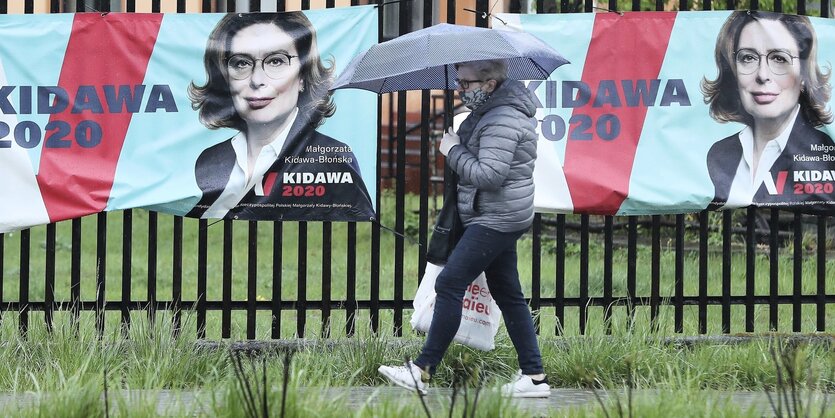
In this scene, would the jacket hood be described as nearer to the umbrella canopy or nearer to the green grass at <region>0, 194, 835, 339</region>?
the umbrella canopy

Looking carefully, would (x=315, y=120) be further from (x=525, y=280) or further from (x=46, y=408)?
(x=525, y=280)

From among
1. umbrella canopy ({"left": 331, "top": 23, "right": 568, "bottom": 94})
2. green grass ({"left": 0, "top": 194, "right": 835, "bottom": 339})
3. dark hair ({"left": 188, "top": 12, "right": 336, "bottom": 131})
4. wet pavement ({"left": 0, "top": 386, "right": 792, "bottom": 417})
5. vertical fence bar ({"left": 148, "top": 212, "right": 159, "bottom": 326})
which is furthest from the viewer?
green grass ({"left": 0, "top": 194, "right": 835, "bottom": 339})

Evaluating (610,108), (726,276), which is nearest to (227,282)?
(610,108)

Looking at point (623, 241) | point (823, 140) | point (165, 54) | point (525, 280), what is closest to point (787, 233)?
point (623, 241)

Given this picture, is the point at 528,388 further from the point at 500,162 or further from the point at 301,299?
the point at 301,299

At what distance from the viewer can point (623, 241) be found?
1305 centimetres

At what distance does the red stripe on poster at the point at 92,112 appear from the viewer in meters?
7.31

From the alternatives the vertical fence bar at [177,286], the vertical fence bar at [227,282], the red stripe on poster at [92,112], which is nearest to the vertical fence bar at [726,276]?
the vertical fence bar at [227,282]

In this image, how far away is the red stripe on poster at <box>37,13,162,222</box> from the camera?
7.31 metres

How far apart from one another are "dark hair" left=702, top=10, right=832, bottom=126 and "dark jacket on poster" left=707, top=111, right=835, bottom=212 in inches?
4.2

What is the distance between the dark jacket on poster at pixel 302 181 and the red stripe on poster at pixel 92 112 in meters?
0.57

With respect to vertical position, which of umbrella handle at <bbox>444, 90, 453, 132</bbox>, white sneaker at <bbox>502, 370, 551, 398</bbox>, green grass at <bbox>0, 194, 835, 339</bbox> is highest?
umbrella handle at <bbox>444, 90, 453, 132</bbox>

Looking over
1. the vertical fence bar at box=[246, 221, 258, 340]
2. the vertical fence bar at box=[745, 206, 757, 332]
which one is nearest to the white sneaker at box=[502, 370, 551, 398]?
the vertical fence bar at box=[246, 221, 258, 340]

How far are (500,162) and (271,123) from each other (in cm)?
191
